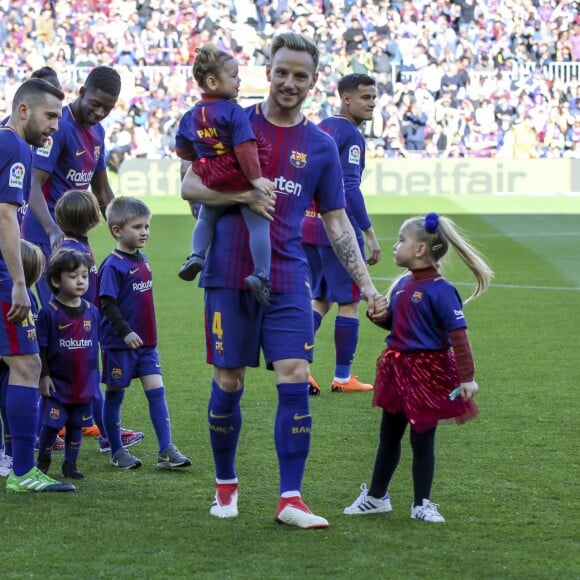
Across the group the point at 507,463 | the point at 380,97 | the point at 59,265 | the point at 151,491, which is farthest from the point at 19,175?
the point at 380,97

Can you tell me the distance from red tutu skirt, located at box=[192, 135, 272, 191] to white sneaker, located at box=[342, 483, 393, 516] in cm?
141

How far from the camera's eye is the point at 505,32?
32.4 metres

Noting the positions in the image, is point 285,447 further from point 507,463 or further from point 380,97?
point 380,97

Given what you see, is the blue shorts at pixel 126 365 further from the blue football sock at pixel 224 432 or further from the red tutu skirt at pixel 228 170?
the red tutu skirt at pixel 228 170

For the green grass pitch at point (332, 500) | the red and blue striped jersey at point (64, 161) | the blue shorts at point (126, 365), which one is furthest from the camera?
the red and blue striped jersey at point (64, 161)

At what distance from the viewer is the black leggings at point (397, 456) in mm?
4871

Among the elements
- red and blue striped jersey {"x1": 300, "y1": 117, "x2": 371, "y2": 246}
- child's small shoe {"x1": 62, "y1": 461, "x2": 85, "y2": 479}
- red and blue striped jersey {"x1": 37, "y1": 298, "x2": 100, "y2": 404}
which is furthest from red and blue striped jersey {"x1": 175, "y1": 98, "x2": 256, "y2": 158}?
red and blue striped jersey {"x1": 300, "y1": 117, "x2": 371, "y2": 246}

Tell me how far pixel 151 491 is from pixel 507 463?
1786 mm

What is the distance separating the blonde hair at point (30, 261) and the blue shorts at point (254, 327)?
1145 millimetres

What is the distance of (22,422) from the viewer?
5.38 meters

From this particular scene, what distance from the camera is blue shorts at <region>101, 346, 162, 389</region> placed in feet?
19.6

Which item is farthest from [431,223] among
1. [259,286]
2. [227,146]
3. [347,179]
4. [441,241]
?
[347,179]

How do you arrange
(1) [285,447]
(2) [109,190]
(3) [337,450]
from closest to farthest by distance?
1. (1) [285,447]
2. (3) [337,450]
3. (2) [109,190]

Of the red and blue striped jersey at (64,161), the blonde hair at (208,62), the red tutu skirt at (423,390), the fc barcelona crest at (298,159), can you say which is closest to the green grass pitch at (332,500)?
the red tutu skirt at (423,390)
